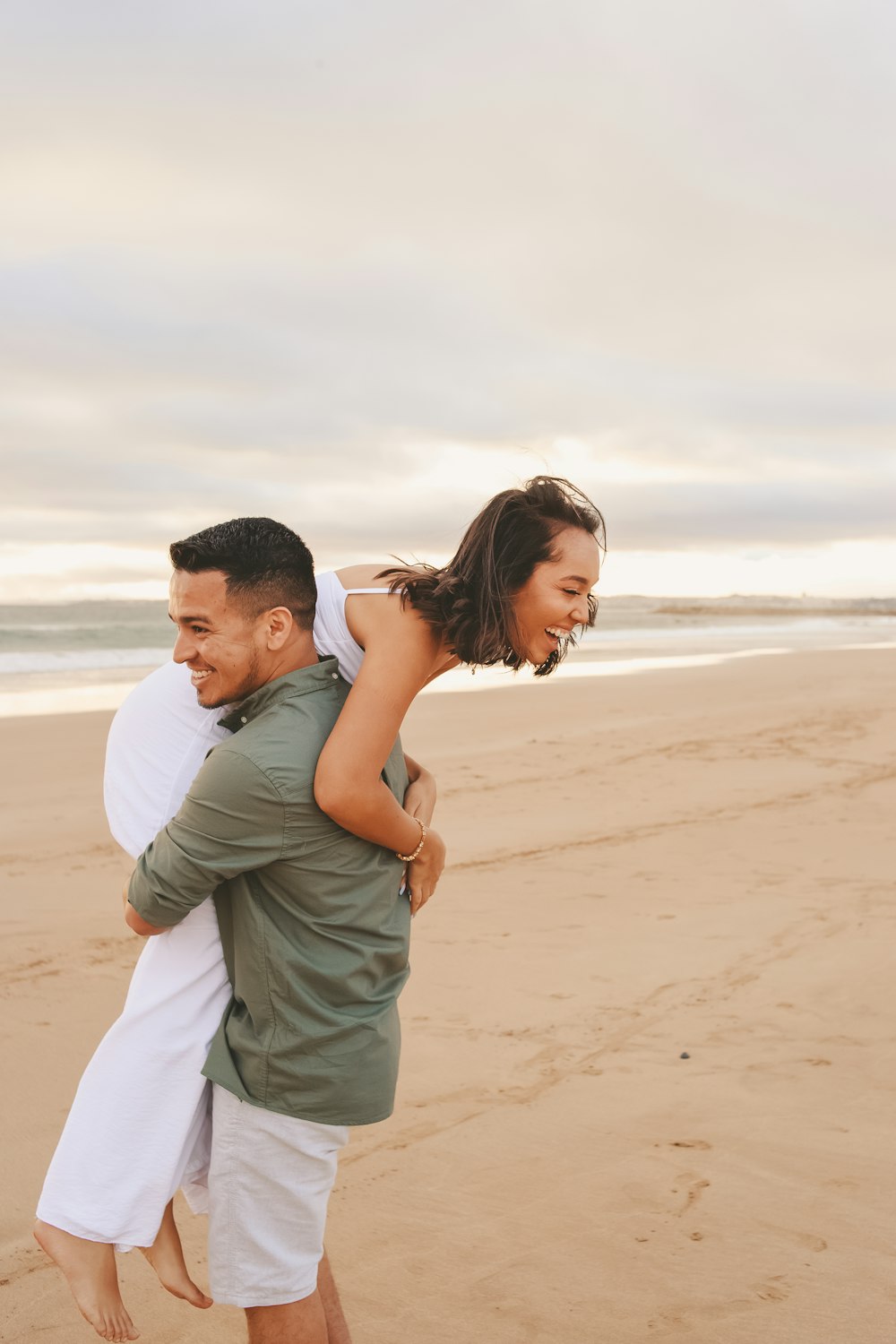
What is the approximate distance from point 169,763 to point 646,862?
559 cm

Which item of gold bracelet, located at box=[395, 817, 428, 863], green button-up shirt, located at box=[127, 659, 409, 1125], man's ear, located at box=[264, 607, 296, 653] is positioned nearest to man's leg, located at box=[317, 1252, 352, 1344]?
green button-up shirt, located at box=[127, 659, 409, 1125]

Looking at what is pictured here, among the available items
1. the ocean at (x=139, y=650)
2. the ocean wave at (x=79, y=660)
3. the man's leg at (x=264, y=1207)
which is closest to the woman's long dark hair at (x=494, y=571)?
the man's leg at (x=264, y=1207)

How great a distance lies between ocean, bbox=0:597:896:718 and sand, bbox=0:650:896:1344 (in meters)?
8.46

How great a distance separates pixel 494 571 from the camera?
239 centimetres

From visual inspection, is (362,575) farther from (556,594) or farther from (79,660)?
(79,660)

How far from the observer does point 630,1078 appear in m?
4.15

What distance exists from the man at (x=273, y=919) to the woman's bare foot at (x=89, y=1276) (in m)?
0.17

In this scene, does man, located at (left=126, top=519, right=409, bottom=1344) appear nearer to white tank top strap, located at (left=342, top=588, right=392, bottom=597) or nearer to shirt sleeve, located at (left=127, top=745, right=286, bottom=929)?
shirt sleeve, located at (left=127, top=745, right=286, bottom=929)

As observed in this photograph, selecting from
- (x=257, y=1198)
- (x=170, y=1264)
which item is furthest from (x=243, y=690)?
(x=170, y=1264)

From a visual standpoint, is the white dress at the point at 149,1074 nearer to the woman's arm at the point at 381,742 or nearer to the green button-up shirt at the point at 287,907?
the green button-up shirt at the point at 287,907

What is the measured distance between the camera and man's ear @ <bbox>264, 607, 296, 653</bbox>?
81.6 inches

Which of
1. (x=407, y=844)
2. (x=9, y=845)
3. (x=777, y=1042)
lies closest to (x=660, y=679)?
(x=9, y=845)

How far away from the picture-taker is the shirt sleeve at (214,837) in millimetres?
1854

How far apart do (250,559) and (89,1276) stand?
127 cm
